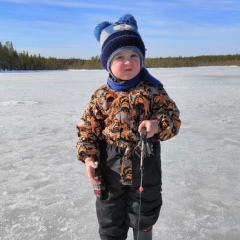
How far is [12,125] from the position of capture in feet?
19.1

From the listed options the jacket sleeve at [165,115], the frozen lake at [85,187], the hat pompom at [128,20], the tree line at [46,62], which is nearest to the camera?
the jacket sleeve at [165,115]

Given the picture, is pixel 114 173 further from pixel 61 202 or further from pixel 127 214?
pixel 61 202

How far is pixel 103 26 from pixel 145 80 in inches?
17.2

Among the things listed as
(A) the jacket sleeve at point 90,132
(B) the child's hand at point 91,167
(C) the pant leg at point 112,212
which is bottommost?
(C) the pant leg at point 112,212

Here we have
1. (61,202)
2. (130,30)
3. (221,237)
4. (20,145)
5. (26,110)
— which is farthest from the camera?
(26,110)

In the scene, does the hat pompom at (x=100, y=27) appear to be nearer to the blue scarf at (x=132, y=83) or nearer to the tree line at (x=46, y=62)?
the blue scarf at (x=132, y=83)

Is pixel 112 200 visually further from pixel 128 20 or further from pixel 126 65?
pixel 128 20

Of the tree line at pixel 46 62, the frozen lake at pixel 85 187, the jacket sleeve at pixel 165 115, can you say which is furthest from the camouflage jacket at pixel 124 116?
the tree line at pixel 46 62

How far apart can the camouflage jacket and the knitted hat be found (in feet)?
0.63

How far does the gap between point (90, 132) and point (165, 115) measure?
0.46 metres

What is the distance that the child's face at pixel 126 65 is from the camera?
173 cm

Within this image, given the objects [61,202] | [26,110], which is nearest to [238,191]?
[61,202]

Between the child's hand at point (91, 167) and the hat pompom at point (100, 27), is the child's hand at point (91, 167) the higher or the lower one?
the lower one

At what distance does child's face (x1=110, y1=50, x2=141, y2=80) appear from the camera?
1727 mm
